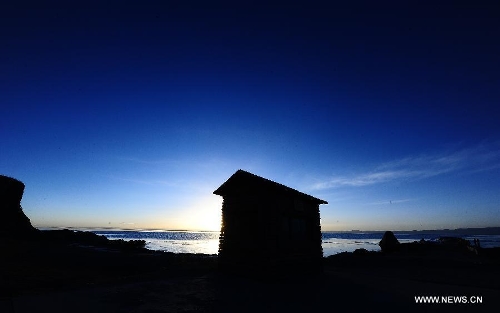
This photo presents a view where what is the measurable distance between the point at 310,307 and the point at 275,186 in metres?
6.49

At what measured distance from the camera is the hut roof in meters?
14.5

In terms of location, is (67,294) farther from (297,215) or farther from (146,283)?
(297,215)

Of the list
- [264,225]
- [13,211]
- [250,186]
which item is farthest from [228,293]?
[13,211]

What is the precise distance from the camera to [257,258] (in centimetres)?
1398

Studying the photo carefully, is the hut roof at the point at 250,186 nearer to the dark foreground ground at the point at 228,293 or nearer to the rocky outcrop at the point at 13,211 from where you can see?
the dark foreground ground at the point at 228,293

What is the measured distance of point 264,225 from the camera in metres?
14.1

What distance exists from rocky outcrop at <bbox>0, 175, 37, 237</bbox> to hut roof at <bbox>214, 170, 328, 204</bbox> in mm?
33821

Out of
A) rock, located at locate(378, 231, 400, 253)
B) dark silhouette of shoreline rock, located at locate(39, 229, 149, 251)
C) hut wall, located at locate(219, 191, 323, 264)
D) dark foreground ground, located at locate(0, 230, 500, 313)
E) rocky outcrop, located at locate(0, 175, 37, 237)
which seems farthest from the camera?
rock, located at locate(378, 231, 400, 253)

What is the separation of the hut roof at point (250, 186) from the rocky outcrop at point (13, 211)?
33.8m

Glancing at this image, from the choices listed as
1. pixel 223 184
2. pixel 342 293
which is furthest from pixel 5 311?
pixel 342 293

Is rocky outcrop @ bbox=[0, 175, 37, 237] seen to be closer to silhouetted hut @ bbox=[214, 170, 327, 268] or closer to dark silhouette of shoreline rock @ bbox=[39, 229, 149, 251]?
dark silhouette of shoreline rock @ bbox=[39, 229, 149, 251]

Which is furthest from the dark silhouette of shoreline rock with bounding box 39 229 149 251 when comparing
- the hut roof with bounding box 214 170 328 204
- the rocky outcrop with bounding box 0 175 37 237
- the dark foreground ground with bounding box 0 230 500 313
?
the hut roof with bounding box 214 170 328 204

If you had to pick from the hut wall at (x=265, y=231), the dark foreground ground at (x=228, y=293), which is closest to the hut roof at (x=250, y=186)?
the hut wall at (x=265, y=231)

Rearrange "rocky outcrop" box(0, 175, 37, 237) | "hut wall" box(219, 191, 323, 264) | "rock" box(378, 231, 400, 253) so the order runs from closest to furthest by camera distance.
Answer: "hut wall" box(219, 191, 323, 264) < "rocky outcrop" box(0, 175, 37, 237) < "rock" box(378, 231, 400, 253)
